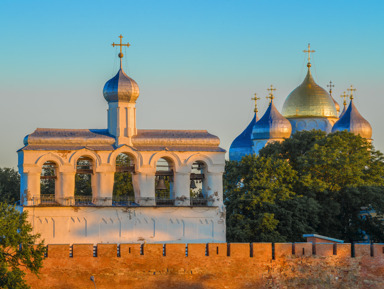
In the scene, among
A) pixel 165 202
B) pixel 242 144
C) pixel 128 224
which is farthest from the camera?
pixel 242 144

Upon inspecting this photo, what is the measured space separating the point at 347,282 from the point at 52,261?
9976 mm

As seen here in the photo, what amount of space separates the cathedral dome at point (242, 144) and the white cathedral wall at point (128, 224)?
35.4m

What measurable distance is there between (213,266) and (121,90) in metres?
8.39

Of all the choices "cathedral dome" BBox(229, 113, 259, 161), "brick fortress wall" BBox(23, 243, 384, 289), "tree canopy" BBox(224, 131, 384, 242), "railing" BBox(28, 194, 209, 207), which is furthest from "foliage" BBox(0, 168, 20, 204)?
"brick fortress wall" BBox(23, 243, 384, 289)

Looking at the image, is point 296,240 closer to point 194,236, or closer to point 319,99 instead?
point 194,236

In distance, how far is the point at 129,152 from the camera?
146 ft

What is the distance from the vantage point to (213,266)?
4062 centimetres

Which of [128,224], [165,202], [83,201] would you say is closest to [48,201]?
[83,201]

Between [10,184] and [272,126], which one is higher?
[272,126]

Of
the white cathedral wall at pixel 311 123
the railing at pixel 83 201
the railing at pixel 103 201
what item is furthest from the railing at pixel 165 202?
the white cathedral wall at pixel 311 123

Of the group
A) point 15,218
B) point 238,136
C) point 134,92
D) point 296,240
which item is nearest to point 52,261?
point 15,218

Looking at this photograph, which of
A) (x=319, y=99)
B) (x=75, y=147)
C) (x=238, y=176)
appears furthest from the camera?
(x=319, y=99)

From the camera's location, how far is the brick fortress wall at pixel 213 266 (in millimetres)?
39312

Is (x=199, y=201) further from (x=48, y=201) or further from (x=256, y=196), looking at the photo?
(x=48, y=201)
